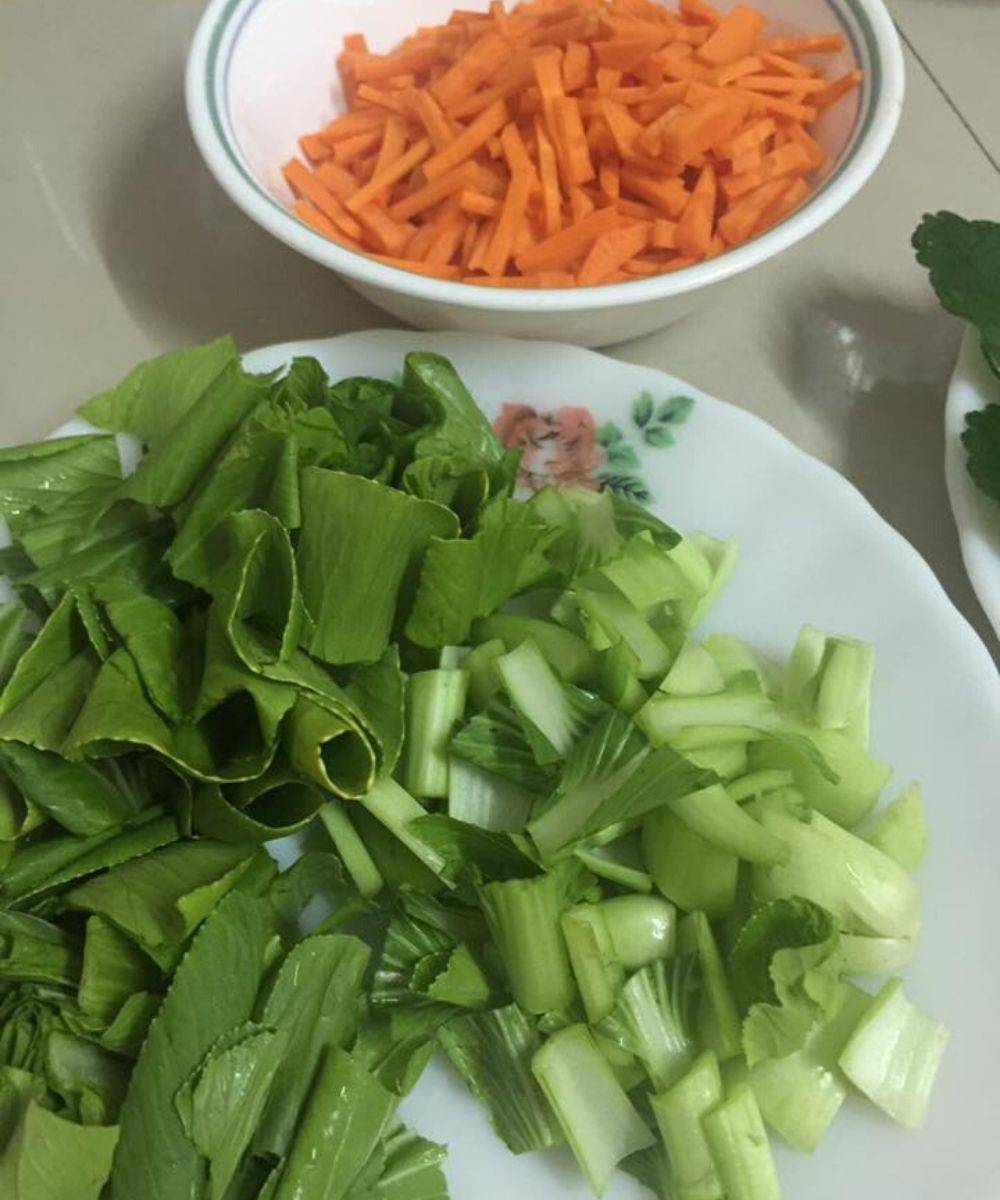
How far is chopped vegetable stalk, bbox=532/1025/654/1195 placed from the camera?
2.40ft

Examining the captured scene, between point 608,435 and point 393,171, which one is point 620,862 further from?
point 393,171

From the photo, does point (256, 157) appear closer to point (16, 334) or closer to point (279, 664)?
point (16, 334)

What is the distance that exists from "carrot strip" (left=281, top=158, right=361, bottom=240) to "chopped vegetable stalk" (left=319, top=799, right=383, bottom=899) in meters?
0.51

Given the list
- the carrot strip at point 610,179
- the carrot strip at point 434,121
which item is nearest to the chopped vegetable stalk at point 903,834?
the carrot strip at point 610,179

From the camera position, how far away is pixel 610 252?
1.00 meters

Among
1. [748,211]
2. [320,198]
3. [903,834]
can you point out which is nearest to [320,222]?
[320,198]

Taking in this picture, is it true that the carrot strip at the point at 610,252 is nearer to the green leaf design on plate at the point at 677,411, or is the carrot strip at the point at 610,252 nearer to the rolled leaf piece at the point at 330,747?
the green leaf design on plate at the point at 677,411

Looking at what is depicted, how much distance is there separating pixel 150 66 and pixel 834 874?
1185 mm

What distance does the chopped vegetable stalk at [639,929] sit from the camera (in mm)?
788

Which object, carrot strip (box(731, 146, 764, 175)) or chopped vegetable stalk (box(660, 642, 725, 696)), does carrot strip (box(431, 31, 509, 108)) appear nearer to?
carrot strip (box(731, 146, 764, 175))

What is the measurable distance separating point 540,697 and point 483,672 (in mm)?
53

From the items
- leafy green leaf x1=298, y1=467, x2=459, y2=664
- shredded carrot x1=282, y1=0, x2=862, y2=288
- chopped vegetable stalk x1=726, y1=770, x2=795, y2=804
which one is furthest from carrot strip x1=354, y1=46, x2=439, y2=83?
chopped vegetable stalk x1=726, y1=770, x2=795, y2=804

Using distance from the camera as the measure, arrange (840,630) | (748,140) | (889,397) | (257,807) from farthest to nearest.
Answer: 1. (889,397)
2. (748,140)
3. (840,630)
4. (257,807)

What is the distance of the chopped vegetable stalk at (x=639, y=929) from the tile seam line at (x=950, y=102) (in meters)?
0.95
